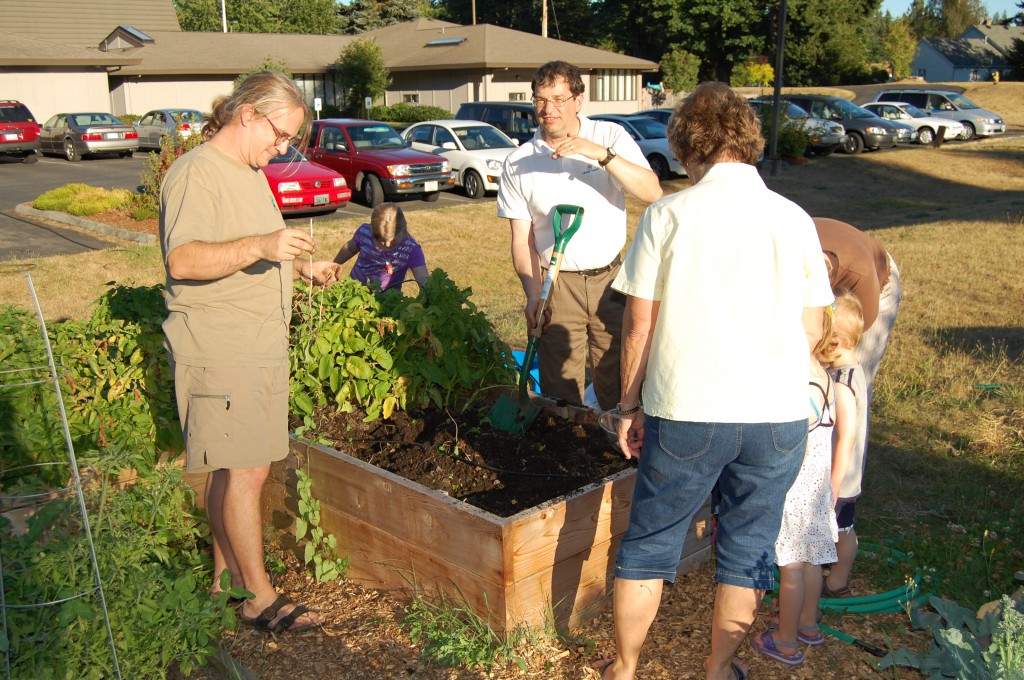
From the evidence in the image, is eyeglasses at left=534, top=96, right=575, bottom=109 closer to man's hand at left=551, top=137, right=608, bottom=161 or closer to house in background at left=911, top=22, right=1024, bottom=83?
man's hand at left=551, top=137, right=608, bottom=161

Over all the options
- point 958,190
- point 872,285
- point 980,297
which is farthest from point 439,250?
point 958,190

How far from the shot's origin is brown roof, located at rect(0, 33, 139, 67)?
3014 centimetres

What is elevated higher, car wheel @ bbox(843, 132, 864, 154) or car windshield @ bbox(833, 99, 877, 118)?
car windshield @ bbox(833, 99, 877, 118)

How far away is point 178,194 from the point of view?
2883 mm

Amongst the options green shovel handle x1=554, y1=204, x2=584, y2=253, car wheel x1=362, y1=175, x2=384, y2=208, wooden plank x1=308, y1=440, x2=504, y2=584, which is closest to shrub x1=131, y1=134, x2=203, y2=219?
car wheel x1=362, y1=175, x2=384, y2=208

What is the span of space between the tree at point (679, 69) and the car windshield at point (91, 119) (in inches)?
1099

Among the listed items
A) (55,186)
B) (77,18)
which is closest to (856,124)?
(55,186)

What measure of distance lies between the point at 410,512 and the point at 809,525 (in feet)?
4.54

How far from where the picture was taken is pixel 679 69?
45531mm

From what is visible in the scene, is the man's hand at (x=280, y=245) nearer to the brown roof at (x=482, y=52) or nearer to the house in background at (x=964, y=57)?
the brown roof at (x=482, y=52)

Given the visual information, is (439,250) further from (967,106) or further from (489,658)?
(967,106)

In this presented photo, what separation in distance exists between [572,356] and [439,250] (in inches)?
316

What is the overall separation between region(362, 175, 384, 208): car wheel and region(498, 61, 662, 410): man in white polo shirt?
12.1 meters

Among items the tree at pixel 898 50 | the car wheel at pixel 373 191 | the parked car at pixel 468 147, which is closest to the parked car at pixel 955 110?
the parked car at pixel 468 147
